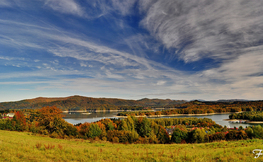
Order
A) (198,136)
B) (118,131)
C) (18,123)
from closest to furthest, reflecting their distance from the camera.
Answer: (118,131) < (198,136) < (18,123)

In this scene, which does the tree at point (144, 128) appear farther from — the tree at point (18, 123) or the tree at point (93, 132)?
the tree at point (18, 123)

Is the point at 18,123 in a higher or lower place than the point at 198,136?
higher

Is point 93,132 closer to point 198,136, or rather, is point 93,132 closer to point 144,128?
point 144,128

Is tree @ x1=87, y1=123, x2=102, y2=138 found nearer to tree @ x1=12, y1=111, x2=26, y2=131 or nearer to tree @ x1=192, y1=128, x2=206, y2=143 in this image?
tree @ x1=12, y1=111, x2=26, y2=131

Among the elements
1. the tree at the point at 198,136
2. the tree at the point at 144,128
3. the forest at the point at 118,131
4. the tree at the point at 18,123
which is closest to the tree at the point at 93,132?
the forest at the point at 118,131

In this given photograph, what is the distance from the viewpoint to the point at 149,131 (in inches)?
2103

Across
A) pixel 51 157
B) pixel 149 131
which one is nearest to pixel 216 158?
pixel 51 157

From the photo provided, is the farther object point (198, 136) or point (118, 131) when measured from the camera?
point (198, 136)

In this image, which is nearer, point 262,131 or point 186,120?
point 262,131

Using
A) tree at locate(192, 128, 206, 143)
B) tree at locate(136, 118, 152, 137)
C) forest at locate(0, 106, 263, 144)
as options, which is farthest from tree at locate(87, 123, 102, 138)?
tree at locate(192, 128, 206, 143)

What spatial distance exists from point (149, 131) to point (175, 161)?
48673mm

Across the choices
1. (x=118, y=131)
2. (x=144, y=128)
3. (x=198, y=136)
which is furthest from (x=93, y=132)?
(x=198, y=136)

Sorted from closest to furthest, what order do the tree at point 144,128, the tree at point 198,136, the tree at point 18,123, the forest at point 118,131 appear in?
the forest at point 118,131
the tree at point 198,136
the tree at point 18,123
the tree at point 144,128

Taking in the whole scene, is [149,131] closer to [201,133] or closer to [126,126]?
[126,126]
